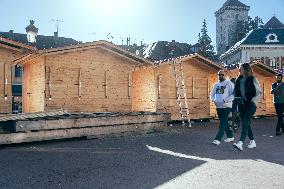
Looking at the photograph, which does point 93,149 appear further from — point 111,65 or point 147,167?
point 111,65

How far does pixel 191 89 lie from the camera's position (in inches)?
782

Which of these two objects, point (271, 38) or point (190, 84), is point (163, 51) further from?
point (190, 84)

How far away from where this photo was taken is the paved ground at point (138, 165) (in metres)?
5.04

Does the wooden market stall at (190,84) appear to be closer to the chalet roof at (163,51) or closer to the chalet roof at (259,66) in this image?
the chalet roof at (259,66)

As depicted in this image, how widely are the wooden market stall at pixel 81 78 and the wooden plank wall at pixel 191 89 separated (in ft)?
2.16

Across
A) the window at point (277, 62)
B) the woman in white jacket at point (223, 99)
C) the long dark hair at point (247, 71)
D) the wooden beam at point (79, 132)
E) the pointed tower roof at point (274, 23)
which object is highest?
the pointed tower roof at point (274, 23)

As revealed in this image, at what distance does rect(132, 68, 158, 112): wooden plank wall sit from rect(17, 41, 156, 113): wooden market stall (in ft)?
0.38

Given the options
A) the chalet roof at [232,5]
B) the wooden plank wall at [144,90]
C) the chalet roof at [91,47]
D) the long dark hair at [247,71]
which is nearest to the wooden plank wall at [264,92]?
the wooden plank wall at [144,90]

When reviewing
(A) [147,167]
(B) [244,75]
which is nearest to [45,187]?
(A) [147,167]

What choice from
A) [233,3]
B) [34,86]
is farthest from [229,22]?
[34,86]

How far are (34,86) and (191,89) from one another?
9249mm

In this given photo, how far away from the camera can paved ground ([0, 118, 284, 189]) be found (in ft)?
16.5

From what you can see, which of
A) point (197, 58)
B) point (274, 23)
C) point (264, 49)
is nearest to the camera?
point (197, 58)

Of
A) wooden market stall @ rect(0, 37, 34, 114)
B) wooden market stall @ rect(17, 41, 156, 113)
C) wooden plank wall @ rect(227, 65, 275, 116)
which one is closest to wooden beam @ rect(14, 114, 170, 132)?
wooden market stall @ rect(17, 41, 156, 113)
